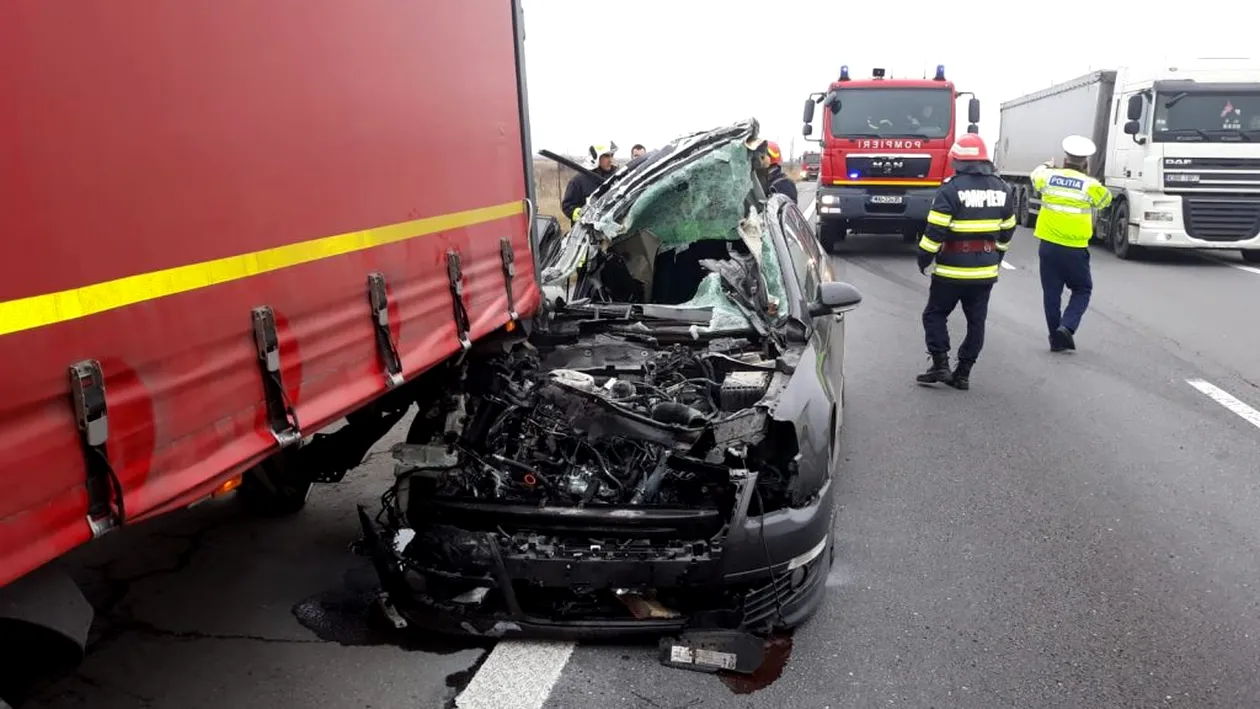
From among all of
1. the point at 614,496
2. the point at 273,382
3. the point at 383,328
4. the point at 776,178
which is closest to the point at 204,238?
the point at 273,382

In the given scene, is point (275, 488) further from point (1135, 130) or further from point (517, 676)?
point (1135, 130)

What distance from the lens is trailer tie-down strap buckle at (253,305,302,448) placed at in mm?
2414

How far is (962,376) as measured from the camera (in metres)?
7.04

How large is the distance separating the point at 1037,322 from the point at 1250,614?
6380mm

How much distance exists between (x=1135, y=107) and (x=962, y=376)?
9571 mm

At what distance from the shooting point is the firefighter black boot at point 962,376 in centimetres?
702

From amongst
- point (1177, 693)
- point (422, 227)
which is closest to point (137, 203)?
point (422, 227)

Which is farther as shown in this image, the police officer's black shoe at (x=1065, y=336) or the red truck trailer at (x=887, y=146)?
the red truck trailer at (x=887, y=146)

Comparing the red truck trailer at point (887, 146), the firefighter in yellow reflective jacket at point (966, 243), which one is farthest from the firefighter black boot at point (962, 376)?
the red truck trailer at point (887, 146)

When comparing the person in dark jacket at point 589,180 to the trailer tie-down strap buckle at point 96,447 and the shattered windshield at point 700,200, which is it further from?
the trailer tie-down strap buckle at point 96,447

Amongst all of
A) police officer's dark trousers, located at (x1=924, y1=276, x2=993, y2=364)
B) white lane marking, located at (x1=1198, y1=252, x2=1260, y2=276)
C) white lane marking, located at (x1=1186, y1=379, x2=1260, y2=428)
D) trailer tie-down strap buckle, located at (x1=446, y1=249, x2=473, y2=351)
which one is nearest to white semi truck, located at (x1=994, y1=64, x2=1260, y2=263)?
white lane marking, located at (x1=1198, y1=252, x2=1260, y2=276)

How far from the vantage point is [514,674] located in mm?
3229

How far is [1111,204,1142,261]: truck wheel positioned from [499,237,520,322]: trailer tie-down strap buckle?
13.4 meters

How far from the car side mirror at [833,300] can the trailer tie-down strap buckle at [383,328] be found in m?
2.28
